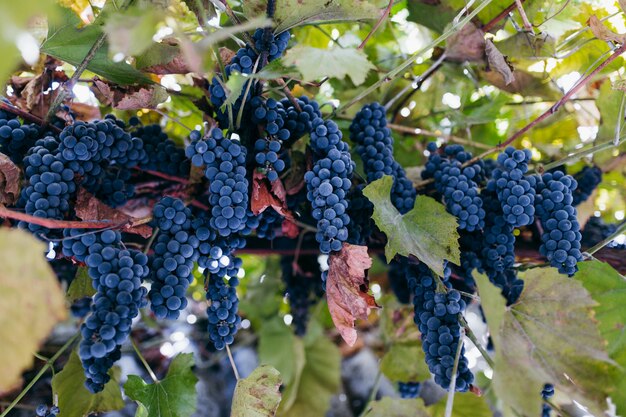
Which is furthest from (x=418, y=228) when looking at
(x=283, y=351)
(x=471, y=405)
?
(x=283, y=351)

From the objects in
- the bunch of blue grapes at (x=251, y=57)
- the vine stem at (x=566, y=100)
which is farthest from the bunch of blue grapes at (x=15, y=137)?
the vine stem at (x=566, y=100)

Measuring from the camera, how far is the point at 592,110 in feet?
4.31

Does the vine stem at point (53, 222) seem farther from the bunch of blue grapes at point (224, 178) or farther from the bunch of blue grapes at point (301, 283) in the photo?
the bunch of blue grapes at point (301, 283)

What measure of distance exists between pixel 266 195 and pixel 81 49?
0.39 meters

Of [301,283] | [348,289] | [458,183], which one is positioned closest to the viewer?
[348,289]

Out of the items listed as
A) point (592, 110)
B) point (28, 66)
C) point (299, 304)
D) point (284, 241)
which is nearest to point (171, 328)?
point (299, 304)

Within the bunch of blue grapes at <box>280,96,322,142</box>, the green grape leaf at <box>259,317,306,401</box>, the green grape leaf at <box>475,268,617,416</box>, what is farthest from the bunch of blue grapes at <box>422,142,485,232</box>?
the green grape leaf at <box>259,317,306,401</box>

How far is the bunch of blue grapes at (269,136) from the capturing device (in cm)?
78

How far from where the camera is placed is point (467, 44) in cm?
103

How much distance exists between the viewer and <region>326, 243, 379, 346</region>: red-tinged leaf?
2.42 feet

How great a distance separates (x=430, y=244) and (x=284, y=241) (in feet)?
1.23

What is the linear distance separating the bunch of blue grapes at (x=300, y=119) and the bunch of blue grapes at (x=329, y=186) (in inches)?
1.3

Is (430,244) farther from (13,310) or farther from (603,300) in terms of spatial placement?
(13,310)

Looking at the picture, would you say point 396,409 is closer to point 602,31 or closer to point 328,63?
point 328,63
